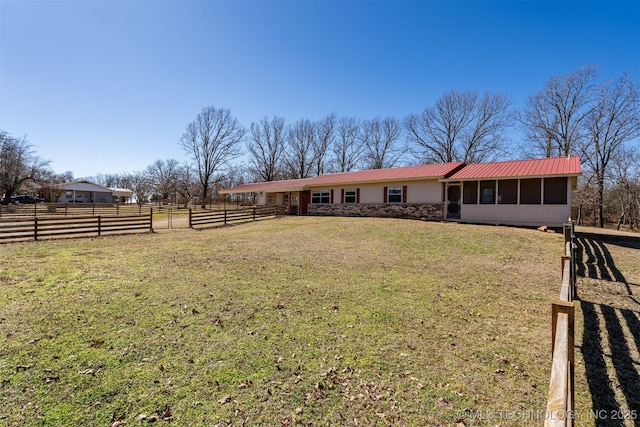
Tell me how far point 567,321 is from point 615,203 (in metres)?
47.3

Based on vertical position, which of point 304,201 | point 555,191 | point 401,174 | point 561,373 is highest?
point 401,174

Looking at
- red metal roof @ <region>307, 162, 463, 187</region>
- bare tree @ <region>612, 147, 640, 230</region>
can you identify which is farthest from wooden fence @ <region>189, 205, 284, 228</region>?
bare tree @ <region>612, 147, 640, 230</region>

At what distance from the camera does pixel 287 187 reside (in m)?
27.2

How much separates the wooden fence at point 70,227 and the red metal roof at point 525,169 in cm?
1794

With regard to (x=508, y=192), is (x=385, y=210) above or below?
below

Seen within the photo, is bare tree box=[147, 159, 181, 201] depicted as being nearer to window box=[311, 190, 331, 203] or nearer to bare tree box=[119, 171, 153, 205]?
bare tree box=[119, 171, 153, 205]

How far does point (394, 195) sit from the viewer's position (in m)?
20.9

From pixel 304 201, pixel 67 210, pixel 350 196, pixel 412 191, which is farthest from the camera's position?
pixel 67 210

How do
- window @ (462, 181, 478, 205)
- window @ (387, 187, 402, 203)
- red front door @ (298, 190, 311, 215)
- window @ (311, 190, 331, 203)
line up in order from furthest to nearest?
red front door @ (298, 190, 311, 215), window @ (311, 190, 331, 203), window @ (387, 187, 402, 203), window @ (462, 181, 478, 205)

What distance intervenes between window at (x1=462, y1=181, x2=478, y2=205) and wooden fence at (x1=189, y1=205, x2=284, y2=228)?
1447 cm

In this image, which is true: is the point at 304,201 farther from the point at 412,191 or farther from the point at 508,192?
the point at 508,192

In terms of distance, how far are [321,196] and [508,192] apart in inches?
546

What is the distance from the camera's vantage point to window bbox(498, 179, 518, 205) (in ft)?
51.3

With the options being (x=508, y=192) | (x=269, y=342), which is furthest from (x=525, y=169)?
(x=269, y=342)
